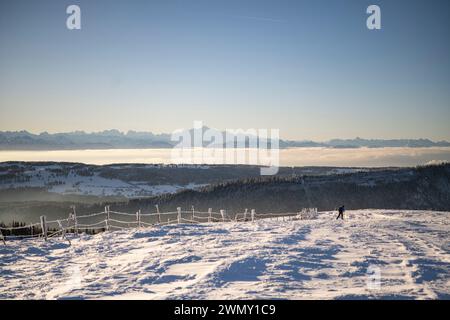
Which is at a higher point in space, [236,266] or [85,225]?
[236,266]

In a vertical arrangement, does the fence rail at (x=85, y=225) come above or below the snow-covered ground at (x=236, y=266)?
below

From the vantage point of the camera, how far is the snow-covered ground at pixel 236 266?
378 inches

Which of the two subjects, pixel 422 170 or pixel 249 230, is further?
pixel 422 170

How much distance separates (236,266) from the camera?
39.3 feet

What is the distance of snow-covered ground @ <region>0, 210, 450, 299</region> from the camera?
961cm

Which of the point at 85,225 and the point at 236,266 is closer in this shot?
the point at 236,266

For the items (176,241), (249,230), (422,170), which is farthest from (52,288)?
(422,170)

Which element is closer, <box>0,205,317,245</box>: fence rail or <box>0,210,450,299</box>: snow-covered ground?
<box>0,210,450,299</box>: snow-covered ground

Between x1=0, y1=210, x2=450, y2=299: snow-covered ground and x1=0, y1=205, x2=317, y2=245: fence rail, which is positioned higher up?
x1=0, y1=210, x2=450, y2=299: snow-covered ground

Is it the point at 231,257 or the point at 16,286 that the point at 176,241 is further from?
the point at 16,286

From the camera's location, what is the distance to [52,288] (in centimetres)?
1063

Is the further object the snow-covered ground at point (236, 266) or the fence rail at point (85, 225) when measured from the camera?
the fence rail at point (85, 225)
